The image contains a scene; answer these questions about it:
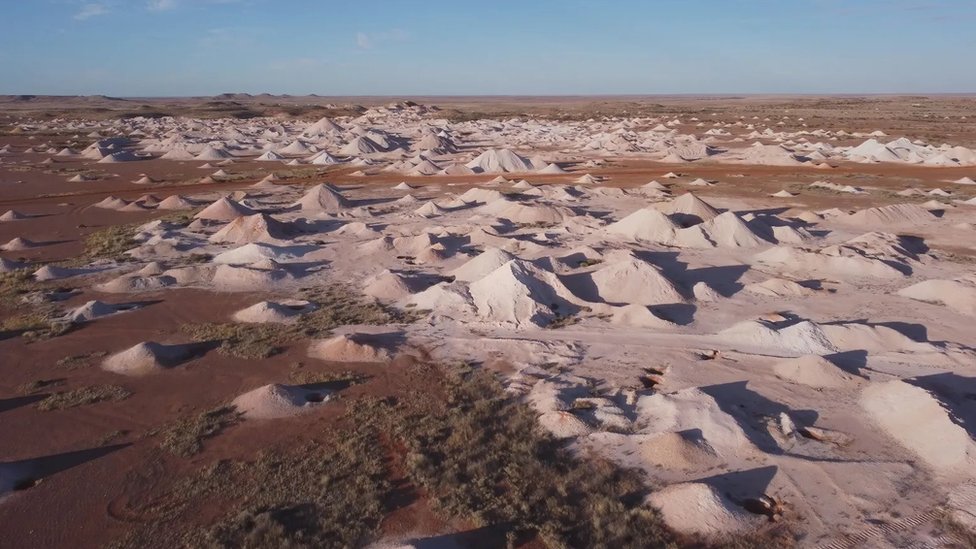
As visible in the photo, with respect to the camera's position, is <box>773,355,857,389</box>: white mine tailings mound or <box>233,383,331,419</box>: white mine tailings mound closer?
<box>233,383,331,419</box>: white mine tailings mound

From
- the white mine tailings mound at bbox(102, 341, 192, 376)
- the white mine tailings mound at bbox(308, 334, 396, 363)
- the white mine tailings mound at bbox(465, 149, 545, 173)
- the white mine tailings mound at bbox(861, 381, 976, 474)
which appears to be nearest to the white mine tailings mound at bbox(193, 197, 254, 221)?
the white mine tailings mound at bbox(102, 341, 192, 376)

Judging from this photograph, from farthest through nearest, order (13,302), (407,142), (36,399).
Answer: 1. (407,142)
2. (13,302)
3. (36,399)

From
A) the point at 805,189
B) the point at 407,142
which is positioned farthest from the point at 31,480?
the point at 407,142

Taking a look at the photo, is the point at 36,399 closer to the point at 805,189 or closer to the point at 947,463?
the point at 947,463

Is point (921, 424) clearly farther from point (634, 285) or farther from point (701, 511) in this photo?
point (634, 285)

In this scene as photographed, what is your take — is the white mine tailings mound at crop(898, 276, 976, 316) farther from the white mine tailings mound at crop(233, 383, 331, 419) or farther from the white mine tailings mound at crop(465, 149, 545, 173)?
the white mine tailings mound at crop(465, 149, 545, 173)

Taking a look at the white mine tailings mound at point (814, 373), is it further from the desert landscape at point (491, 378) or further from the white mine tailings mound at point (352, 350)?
the white mine tailings mound at point (352, 350)
